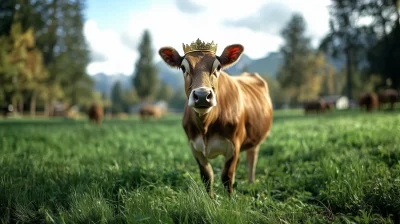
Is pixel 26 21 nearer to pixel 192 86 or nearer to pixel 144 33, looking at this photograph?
pixel 192 86

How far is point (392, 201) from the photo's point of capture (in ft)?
9.81

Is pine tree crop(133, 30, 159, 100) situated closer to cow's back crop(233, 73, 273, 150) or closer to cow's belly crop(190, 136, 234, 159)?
cow's back crop(233, 73, 273, 150)

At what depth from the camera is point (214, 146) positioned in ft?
12.1

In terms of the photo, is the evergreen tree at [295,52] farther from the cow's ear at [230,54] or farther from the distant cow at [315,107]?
the cow's ear at [230,54]

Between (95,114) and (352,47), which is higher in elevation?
(352,47)

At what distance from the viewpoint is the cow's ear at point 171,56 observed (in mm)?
3814

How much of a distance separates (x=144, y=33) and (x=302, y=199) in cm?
6485

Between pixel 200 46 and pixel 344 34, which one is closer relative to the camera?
pixel 200 46

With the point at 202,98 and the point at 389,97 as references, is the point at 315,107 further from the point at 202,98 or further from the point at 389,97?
the point at 202,98

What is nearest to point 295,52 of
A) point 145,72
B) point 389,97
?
point 389,97

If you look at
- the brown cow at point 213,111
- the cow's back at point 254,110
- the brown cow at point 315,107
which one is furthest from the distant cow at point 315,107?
the brown cow at point 213,111

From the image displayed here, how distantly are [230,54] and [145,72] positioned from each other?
60147 mm

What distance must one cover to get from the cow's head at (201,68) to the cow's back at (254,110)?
2.70 ft

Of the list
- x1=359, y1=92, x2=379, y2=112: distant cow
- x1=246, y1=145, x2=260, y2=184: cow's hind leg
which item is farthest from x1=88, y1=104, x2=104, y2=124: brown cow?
x1=359, y1=92, x2=379, y2=112: distant cow
